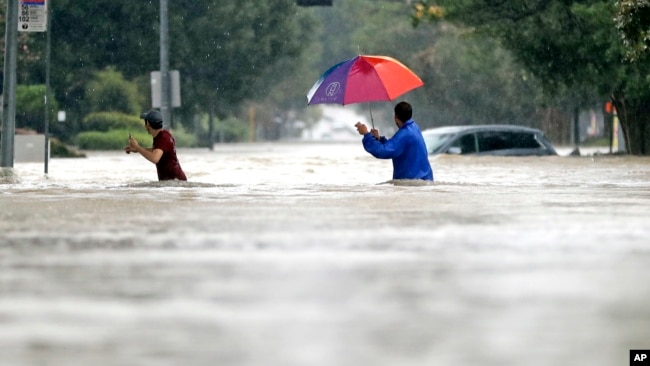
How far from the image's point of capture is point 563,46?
150 ft

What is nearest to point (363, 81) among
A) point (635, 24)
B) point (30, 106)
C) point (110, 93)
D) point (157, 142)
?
point (157, 142)

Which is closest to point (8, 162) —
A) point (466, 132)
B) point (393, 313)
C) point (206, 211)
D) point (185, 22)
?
point (206, 211)

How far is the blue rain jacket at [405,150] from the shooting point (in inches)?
880

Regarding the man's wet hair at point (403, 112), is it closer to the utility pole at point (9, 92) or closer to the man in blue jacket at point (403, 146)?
the man in blue jacket at point (403, 146)

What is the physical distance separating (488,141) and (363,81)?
1577cm

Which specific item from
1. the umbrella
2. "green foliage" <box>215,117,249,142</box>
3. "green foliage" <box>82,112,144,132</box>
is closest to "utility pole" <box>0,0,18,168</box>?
the umbrella

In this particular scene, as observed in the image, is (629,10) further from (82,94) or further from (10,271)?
(82,94)

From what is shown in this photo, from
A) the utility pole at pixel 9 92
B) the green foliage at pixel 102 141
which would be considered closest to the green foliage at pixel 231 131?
the green foliage at pixel 102 141

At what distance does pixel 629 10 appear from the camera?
105ft

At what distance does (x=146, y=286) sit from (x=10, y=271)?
1.43 m

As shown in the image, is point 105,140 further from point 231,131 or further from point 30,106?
point 231,131

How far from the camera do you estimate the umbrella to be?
2481 cm

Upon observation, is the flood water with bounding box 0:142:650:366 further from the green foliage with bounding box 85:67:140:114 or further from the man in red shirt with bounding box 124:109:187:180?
the green foliage with bounding box 85:67:140:114

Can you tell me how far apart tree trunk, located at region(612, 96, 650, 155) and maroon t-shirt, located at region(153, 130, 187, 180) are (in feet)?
87.6
